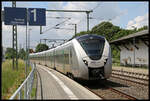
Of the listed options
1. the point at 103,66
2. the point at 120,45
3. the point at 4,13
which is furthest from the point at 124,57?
the point at 103,66

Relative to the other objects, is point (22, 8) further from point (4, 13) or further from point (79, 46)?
point (79, 46)

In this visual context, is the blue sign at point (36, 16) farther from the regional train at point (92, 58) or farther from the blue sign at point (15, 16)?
the regional train at point (92, 58)

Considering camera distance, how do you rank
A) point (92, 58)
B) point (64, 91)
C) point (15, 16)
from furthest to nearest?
point (15, 16)
point (92, 58)
point (64, 91)

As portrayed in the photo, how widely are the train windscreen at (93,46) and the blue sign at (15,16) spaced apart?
241 inches

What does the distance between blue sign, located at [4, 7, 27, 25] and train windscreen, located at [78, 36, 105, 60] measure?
20.1 feet

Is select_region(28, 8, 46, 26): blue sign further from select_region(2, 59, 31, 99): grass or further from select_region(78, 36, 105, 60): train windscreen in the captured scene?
select_region(78, 36, 105, 60): train windscreen

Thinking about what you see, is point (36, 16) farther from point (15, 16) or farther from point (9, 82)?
point (9, 82)

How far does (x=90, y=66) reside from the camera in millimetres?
14406

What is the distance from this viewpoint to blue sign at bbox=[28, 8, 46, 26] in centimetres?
2208

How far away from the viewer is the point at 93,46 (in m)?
15.1

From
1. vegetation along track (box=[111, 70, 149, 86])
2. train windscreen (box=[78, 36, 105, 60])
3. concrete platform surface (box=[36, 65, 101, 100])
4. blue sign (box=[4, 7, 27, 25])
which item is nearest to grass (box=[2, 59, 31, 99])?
concrete platform surface (box=[36, 65, 101, 100])

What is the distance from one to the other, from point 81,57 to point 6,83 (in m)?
4.42

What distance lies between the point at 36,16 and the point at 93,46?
8990mm

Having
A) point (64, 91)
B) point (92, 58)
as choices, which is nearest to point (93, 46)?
point (92, 58)
